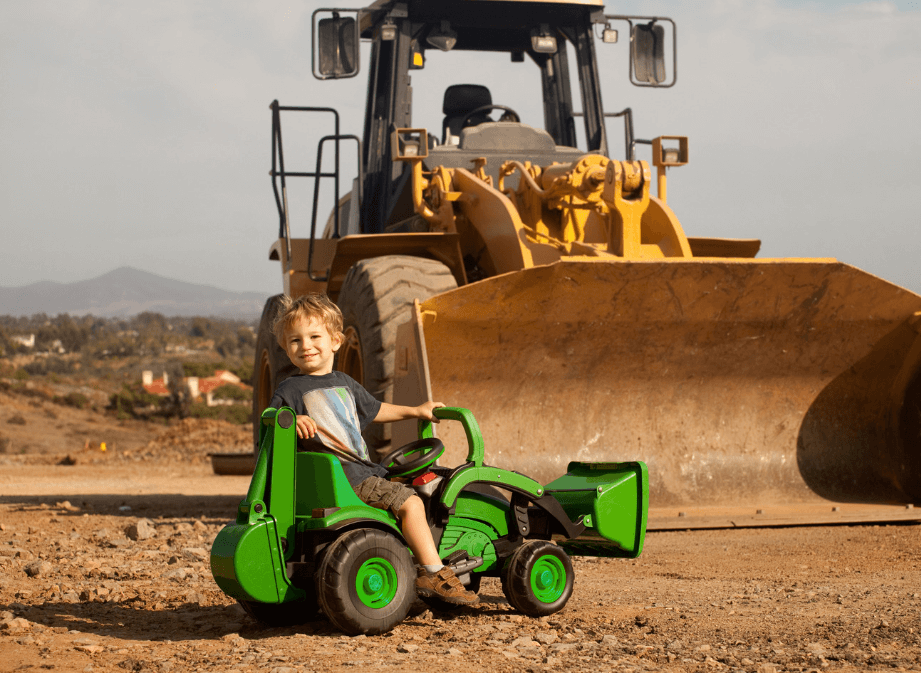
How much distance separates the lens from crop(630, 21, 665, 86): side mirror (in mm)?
7508

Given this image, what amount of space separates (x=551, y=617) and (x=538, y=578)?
0.13 m

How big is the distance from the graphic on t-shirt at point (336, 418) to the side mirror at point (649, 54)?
15.4 feet

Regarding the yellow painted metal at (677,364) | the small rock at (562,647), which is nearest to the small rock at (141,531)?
the yellow painted metal at (677,364)

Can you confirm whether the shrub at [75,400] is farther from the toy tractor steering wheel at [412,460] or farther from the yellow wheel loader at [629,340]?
the toy tractor steering wheel at [412,460]

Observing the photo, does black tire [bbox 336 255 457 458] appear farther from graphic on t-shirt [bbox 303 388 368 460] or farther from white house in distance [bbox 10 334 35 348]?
white house in distance [bbox 10 334 35 348]

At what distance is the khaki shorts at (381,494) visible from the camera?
3.41 m

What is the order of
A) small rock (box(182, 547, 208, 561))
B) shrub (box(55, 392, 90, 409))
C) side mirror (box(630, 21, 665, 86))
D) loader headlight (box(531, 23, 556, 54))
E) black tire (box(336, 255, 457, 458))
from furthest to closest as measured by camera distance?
1. shrub (box(55, 392, 90, 409))
2. loader headlight (box(531, 23, 556, 54))
3. side mirror (box(630, 21, 665, 86))
4. black tire (box(336, 255, 457, 458))
5. small rock (box(182, 547, 208, 561))

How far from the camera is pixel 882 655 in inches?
113

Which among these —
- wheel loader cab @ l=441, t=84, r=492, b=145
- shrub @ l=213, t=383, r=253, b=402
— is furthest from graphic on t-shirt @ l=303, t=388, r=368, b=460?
shrub @ l=213, t=383, r=253, b=402

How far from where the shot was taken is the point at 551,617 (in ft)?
11.6

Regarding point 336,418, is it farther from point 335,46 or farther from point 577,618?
point 335,46

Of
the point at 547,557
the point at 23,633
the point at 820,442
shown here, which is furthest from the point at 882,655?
the point at 820,442

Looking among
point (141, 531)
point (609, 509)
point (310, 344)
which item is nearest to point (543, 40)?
point (141, 531)

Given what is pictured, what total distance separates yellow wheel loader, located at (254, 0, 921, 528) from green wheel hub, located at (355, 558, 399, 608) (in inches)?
78.1
